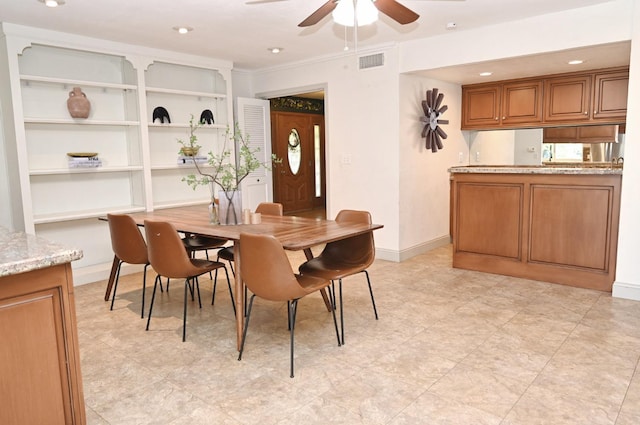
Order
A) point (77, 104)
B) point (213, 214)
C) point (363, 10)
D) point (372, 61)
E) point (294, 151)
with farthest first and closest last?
point (294, 151)
point (372, 61)
point (77, 104)
point (213, 214)
point (363, 10)

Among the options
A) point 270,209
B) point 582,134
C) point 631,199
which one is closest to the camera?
point 631,199

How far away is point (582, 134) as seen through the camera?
5414 mm

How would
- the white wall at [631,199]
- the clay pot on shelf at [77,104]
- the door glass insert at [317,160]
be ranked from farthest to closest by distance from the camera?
the door glass insert at [317,160] < the clay pot on shelf at [77,104] < the white wall at [631,199]

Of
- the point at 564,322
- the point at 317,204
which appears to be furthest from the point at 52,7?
the point at 317,204

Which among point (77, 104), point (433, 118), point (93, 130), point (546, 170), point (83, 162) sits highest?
point (77, 104)

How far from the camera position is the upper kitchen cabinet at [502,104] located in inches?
212

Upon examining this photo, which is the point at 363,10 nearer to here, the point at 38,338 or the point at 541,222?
the point at 38,338

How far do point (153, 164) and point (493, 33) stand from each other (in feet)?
13.1

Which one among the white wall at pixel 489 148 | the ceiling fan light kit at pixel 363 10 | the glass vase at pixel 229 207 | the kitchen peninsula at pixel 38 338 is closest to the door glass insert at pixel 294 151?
the white wall at pixel 489 148

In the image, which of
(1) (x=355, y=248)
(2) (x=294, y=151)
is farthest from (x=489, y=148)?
(2) (x=294, y=151)

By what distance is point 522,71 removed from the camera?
5.02 meters

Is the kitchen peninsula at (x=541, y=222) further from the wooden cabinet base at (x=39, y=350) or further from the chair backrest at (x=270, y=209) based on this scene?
the wooden cabinet base at (x=39, y=350)

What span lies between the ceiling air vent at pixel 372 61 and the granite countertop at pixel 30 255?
413cm

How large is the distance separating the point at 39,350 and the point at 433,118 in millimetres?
4714
